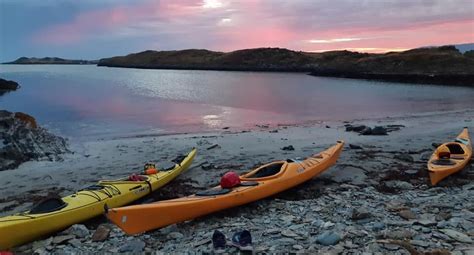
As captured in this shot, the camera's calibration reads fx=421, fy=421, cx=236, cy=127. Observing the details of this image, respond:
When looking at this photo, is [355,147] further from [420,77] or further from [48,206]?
[420,77]

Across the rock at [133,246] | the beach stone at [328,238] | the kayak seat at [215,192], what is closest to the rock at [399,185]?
the kayak seat at [215,192]

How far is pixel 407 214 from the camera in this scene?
648 centimetres

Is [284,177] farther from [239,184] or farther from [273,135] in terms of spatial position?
[273,135]

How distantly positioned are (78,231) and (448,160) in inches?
308

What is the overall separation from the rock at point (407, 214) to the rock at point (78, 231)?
4.90 m

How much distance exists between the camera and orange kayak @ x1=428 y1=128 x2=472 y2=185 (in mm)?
8609

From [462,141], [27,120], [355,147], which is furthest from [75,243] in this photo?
[27,120]

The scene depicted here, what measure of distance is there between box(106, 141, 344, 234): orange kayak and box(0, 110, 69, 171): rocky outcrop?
7206 mm

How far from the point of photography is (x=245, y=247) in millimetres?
5473

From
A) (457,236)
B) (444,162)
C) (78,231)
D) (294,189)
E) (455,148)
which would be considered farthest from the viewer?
(455,148)

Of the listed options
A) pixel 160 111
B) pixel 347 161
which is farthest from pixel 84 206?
pixel 160 111

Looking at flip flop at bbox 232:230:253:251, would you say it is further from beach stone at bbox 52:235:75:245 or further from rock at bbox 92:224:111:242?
beach stone at bbox 52:235:75:245

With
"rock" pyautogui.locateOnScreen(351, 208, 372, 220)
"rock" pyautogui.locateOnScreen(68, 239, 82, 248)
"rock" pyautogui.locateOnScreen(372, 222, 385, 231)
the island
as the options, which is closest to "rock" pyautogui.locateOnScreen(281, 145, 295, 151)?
"rock" pyautogui.locateOnScreen(351, 208, 372, 220)

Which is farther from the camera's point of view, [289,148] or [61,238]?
[289,148]
